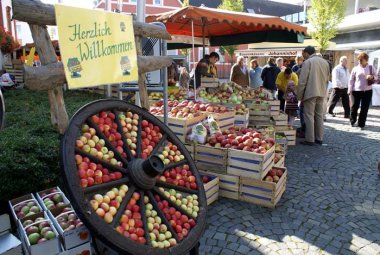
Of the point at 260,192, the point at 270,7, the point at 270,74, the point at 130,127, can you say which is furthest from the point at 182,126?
the point at 270,7

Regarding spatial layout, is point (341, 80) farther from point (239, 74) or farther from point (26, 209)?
point (26, 209)

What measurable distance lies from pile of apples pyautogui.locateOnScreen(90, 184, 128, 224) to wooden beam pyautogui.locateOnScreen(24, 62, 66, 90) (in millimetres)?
938

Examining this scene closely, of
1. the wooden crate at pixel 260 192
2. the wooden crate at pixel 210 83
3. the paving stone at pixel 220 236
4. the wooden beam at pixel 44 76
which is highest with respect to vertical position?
the wooden beam at pixel 44 76

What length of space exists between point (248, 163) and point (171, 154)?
1.30 meters

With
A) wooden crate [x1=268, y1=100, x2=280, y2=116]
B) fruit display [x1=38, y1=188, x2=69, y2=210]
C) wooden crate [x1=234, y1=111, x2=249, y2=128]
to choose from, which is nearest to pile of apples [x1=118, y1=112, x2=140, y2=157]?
fruit display [x1=38, y1=188, x2=69, y2=210]

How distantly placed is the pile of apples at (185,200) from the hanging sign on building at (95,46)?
1138mm

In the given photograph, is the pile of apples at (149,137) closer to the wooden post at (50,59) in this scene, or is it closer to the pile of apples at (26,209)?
the wooden post at (50,59)

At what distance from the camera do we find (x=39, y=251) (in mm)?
2271

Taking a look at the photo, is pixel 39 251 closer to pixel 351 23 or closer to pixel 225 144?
pixel 225 144

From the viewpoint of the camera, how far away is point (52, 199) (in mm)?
3016

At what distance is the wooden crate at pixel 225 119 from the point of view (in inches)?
210

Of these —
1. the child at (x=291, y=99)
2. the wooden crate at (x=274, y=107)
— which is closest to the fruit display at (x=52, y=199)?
the wooden crate at (x=274, y=107)

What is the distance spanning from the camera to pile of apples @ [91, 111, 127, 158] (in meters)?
2.75

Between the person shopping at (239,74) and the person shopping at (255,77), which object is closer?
the person shopping at (239,74)
